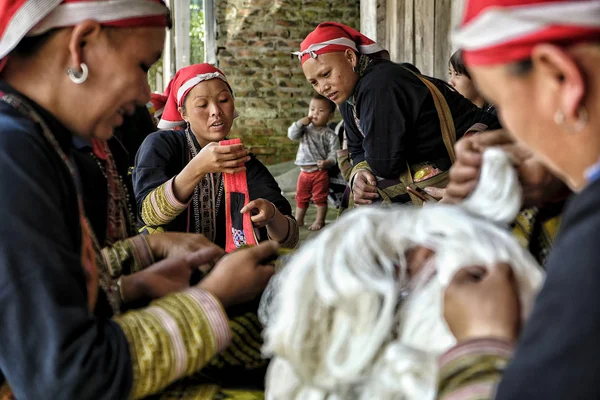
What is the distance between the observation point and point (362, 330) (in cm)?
100

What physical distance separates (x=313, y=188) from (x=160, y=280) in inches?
220

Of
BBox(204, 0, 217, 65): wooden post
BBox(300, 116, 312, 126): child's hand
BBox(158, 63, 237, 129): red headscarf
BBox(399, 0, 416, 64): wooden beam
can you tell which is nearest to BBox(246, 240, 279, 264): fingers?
BBox(158, 63, 237, 129): red headscarf

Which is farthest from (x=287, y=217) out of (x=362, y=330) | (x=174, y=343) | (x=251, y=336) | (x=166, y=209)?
(x=362, y=330)

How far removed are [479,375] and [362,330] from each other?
200mm

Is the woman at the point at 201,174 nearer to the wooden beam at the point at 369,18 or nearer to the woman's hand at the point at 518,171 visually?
the woman's hand at the point at 518,171

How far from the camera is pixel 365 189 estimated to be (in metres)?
3.64

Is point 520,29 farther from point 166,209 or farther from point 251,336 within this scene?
point 166,209

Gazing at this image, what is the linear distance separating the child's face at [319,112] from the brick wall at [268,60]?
2702 millimetres

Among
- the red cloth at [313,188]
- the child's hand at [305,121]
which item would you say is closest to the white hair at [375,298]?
the red cloth at [313,188]

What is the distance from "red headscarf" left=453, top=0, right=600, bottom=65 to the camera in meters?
0.78

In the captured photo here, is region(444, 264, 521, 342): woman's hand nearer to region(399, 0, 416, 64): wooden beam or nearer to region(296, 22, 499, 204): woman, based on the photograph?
region(296, 22, 499, 204): woman

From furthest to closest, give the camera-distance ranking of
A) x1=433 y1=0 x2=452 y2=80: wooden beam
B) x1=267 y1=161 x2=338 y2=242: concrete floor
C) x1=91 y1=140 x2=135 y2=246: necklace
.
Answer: x1=267 y1=161 x2=338 y2=242: concrete floor
x1=433 y1=0 x2=452 y2=80: wooden beam
x1=91 y1=140 x2=135 y2=246: necklace

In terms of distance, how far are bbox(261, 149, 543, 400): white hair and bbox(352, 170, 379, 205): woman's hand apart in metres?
2.54

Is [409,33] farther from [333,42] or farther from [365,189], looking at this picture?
[365,189]
